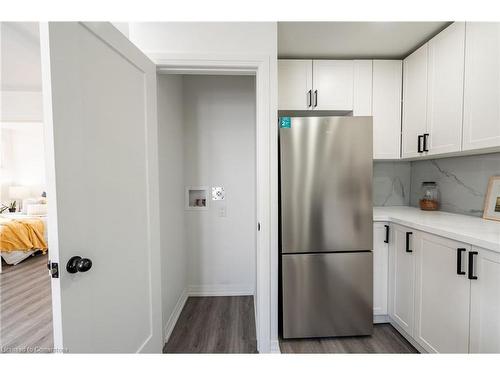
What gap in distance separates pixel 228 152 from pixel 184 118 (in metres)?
0.60

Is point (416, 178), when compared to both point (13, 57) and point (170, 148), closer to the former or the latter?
point (170, 148)

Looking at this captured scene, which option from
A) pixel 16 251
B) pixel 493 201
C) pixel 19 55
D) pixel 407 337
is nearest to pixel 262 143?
pixel 493 201

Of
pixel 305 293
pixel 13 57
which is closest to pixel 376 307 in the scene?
pixel 305 293

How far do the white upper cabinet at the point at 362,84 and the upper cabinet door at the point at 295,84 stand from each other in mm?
434

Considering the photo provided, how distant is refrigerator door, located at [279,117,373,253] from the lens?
1.57 metres

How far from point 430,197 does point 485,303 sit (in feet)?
3.77

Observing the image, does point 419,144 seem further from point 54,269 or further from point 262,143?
point 54,269

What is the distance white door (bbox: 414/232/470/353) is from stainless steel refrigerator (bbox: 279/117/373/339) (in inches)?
12.0

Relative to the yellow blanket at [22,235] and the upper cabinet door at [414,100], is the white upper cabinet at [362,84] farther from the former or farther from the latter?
the yellow blanket at [22,235]

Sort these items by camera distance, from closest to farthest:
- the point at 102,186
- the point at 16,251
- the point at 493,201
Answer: the point at 102,186, the point at 493,201, the point at 16,251

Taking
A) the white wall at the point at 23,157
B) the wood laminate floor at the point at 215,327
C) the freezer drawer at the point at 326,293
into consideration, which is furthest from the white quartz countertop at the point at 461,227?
the white wall at the point at 23,157

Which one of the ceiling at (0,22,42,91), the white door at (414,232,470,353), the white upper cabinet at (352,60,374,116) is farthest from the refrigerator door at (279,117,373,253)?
the ceiling at (0,22,42,91)

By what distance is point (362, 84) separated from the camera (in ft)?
6.54

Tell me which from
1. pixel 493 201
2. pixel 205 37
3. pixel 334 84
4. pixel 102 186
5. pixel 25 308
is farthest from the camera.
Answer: pixel 25 308
